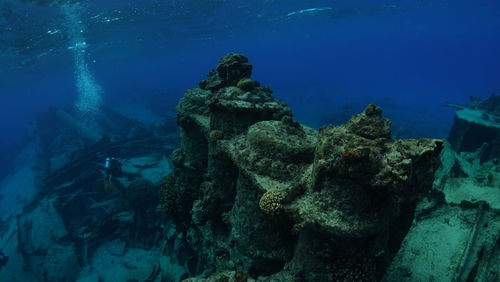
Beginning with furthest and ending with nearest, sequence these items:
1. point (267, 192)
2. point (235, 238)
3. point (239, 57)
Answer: point (239, 57) → point (235, 238) → point (267, 192)

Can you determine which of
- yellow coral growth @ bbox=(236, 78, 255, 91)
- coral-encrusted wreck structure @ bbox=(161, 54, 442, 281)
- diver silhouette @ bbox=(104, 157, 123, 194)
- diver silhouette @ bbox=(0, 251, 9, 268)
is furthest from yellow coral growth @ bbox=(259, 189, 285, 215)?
diver silhouette @ bbox=(0, 251, 9, 268)

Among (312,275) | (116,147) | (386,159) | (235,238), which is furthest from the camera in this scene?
(116,147)

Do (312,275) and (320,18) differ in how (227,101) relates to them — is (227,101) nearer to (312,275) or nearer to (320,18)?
(312,275)

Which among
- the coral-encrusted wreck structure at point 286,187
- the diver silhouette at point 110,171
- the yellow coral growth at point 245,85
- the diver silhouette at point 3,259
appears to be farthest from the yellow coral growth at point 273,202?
the diver silhouette at point 3,259

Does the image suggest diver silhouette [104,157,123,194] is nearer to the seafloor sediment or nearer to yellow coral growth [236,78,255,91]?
the seafloor sediment

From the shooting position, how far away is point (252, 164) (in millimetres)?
6898

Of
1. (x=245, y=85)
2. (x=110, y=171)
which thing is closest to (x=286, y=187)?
Answer: (x=245, y=85)

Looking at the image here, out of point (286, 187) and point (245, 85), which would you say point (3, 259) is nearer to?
point (245, 85)

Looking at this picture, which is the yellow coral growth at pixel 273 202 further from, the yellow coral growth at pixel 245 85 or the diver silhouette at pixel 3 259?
the diver silhouette at pixel 3 259

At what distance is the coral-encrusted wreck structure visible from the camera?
4.87m

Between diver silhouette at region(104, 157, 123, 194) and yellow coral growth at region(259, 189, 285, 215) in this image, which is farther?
diver silhouette at region(104, 157, 123, 194)

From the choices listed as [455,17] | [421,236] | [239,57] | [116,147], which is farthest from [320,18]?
[421,236]

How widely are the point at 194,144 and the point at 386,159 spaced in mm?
7144

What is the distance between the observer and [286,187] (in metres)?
6.28
